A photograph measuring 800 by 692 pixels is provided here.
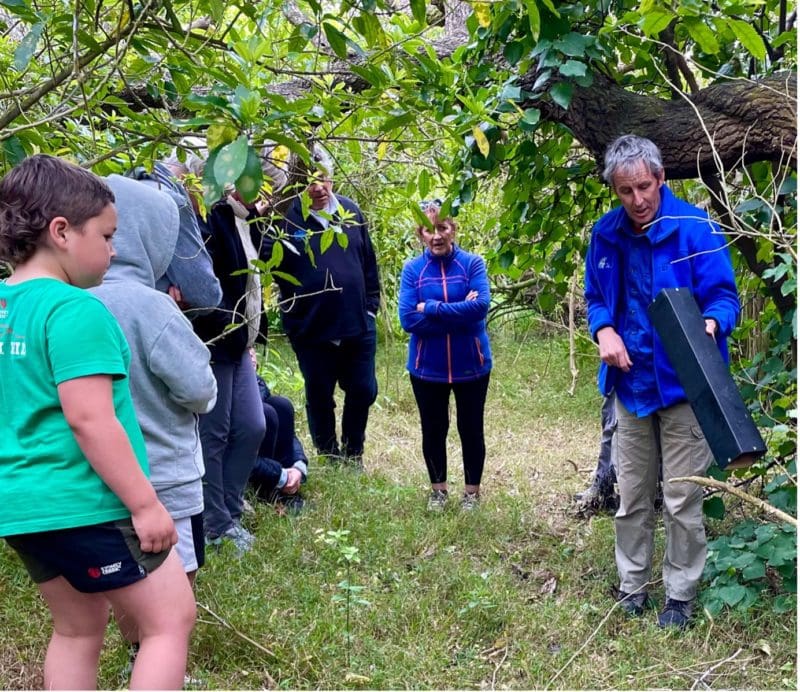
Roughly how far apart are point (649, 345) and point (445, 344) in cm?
161

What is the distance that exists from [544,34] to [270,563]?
2.47 metres

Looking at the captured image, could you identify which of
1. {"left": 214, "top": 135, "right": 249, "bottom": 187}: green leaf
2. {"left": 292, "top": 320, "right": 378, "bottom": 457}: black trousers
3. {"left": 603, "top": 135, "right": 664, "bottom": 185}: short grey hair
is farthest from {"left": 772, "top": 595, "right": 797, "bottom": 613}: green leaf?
{"left": 292, "top": 320, "right": 378, "bottom": 457}: black trousers

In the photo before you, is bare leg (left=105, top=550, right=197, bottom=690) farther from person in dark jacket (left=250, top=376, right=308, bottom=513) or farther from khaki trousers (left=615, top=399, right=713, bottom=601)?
person in dark jacket (left=250, top=376, right=308, bottom=513)

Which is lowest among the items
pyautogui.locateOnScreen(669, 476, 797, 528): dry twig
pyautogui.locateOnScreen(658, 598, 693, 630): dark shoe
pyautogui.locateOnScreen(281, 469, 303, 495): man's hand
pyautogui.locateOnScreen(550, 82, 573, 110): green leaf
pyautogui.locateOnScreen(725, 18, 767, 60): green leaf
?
pyautogui.locateOnScreen(658, 598, 693, 630): dark shoe

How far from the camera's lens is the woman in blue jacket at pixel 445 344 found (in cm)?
475

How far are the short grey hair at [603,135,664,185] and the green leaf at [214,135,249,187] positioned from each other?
70.6 inches

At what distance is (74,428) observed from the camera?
6.17 feet

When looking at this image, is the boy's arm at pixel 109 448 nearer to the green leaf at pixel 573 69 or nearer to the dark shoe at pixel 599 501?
the green leaf at pixel 573 69

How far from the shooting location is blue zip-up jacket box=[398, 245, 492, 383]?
473 cm

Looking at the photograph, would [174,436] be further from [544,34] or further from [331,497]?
[331,497]

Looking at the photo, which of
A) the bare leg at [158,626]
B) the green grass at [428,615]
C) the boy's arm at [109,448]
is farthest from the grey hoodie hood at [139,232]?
the green grass at [428,615]

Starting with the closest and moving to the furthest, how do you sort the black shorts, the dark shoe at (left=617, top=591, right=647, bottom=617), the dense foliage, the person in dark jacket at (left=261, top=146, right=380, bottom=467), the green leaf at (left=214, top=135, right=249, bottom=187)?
the green leaf at (left=214, top=135, right=249, bottom=187) → the black shorts → the dense foliage → the dark shoe at (left=617, top=591, right=647, bottom=617) → the person in dark jacket at (left=261, top=146, right=380, bottom=467)

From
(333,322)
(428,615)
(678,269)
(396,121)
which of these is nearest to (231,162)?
(396,121)

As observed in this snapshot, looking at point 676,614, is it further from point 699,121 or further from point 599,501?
point 699,121
